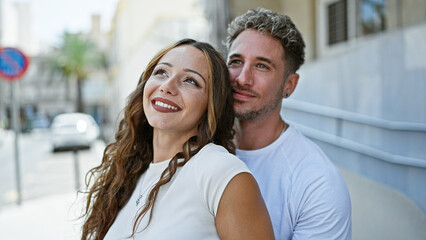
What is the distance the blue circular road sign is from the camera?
7.77m

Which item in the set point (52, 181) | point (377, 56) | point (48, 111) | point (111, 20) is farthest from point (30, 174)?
point (48, 111)

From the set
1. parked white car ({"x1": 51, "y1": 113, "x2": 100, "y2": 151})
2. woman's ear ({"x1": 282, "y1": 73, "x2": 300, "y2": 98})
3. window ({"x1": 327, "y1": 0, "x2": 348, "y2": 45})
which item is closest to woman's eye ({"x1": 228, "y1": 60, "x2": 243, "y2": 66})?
woman's ear ({"x1": 282, "y1": 73, "x2": 300, "y2": 98})

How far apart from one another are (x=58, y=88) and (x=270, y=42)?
6535cm

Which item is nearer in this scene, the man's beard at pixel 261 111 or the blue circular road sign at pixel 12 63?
the man's beard at pixel 261 111

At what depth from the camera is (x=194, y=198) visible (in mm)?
1627

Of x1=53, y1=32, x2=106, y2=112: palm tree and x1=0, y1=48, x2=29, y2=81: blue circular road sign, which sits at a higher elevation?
x1=53, y1=32, x2=106, y2=112: palm tree

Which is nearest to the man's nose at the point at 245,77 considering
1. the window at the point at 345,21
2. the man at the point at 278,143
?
the man at the point at 278,143

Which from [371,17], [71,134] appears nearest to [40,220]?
[371,17]

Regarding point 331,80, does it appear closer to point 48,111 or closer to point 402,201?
point 402,201

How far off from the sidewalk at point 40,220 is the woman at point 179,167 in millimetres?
2984

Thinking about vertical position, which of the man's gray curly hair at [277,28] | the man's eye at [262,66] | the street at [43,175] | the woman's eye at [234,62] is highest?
the man's gray curly hair at [277,28]

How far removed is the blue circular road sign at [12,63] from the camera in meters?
7.77

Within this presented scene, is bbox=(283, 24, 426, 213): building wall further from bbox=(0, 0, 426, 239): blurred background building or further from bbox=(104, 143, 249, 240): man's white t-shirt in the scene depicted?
bbox=(104, 143, 249, 240): man's white t-shirt

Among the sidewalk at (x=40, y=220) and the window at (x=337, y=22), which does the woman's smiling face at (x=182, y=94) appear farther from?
the window at (x=337, y=22)
